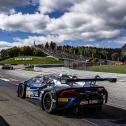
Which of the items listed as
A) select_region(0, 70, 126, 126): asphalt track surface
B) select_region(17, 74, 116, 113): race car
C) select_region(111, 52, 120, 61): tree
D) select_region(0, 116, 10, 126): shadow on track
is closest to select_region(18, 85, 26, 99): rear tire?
select_region(0, 70, 126, 126): asphalt track surface

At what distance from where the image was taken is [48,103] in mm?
9555

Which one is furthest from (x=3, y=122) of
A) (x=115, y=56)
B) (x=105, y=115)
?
(x=115, y=56)

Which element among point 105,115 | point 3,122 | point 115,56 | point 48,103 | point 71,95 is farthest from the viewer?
point 115,56

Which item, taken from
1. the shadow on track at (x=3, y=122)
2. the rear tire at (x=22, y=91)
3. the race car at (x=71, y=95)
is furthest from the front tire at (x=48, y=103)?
the rear tire at (x=22, y=91)

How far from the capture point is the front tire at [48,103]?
364 inches

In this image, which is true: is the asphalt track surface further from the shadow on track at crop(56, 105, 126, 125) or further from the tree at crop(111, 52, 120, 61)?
the tree at crop(111, 52, 120, 61)

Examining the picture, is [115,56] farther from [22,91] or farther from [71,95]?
[71,95]

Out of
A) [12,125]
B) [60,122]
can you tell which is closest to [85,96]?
[60,122]

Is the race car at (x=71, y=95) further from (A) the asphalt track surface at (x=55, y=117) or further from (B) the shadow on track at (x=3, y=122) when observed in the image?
(B) the shadow on track at (x=3, y=122)

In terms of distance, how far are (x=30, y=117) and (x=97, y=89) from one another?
2.17 m

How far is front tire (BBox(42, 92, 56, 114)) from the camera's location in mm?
9258

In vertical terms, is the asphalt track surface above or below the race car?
below

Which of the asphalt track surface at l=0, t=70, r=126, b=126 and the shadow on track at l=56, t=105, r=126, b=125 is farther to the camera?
the shadow on track at l=56, t=105, r=126, b=125

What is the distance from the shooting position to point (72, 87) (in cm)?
924
